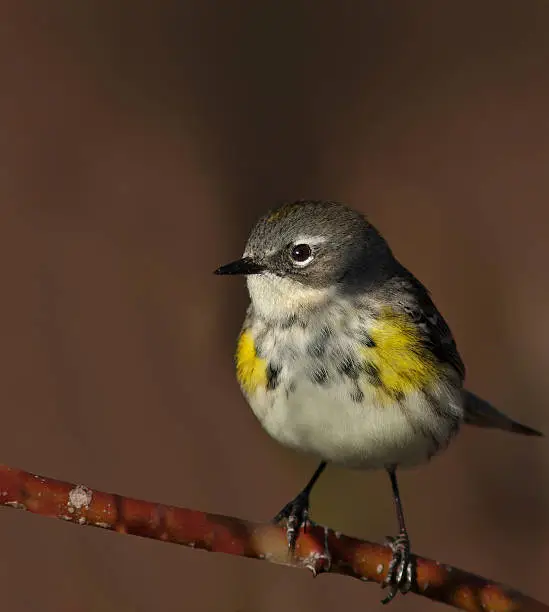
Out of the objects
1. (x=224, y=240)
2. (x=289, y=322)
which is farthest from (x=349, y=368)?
(x=224, y=240)

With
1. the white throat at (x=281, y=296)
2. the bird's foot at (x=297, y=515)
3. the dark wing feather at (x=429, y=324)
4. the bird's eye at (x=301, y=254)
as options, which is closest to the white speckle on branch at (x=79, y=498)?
the bird's foot at (x=297, y=515)

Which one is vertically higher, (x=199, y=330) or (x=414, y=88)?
(x=414, y=88)

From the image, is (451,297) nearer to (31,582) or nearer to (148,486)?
(148,486)

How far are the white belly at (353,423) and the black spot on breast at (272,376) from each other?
0.03 meters

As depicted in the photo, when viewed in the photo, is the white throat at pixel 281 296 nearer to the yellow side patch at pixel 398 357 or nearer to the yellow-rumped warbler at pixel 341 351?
the yellow-rumped warbler at pixel 341 351

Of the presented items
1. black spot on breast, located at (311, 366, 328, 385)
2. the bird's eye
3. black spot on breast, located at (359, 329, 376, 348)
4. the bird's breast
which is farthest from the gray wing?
black spot on breast, located at (311, 366, 328, 385)

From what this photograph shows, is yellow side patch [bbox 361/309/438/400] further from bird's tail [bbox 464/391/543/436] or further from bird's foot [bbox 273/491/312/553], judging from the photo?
bird's tail [bbox 464/391/543/436]

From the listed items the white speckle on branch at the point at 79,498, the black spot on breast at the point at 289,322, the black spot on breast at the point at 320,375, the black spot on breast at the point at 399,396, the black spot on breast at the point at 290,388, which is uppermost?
the black spot on breast at the point at 289,322

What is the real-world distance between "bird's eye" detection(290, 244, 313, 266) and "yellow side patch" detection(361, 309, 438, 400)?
36 centimetres

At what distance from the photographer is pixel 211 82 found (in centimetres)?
836

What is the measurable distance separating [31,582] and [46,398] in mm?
1364

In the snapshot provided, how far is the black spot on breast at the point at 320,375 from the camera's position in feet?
12.0

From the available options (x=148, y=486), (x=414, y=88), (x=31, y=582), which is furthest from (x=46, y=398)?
(x=414, y=88)

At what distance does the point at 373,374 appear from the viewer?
12.1 feet
